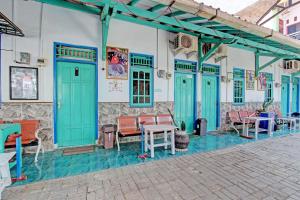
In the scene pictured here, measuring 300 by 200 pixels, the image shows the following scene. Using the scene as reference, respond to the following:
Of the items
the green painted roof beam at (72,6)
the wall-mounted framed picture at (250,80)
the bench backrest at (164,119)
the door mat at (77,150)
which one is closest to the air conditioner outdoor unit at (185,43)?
the bench backrest at (164,119)

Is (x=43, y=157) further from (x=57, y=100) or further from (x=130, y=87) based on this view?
(x=130, y=87)

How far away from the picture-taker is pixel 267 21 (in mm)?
10250

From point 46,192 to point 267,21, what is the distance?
13621 mm

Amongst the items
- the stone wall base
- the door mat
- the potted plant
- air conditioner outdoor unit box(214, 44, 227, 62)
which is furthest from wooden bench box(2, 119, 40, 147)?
air conditioner outdoor unit box(214, 44, 227, 62)

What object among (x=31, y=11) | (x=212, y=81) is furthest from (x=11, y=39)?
(x=212, y=81)

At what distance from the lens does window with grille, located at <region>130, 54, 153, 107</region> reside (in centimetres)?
512

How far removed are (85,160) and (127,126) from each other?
4.90 feet

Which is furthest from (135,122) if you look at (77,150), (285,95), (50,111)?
(285,95)

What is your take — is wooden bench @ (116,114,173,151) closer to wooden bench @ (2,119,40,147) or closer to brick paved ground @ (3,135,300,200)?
brick paved ground @ (3,135,300,200)

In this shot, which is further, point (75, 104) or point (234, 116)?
point (234, 116)

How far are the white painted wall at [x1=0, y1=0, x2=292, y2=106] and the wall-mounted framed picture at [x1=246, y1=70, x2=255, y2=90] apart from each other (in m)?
3.98

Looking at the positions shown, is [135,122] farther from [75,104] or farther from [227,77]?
[227,77]

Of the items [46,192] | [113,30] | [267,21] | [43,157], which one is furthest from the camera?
[267,21]

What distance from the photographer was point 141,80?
5.28 meters
